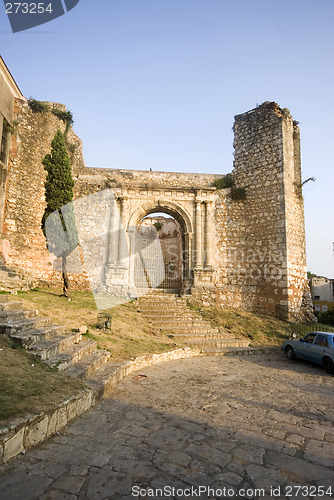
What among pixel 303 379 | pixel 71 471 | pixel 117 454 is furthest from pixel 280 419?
pixel 303 379

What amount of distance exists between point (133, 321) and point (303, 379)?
5333mm

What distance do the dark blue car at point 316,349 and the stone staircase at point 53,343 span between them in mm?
5286

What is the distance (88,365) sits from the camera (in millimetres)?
5023

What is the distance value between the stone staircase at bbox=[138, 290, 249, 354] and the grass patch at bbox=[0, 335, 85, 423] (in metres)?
5.79

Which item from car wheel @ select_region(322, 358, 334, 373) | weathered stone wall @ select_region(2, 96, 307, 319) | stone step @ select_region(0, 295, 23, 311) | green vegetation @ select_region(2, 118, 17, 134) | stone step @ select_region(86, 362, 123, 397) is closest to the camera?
stone step @ select_region(86, 362, 123, 397)

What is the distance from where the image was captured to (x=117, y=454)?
2.85 m

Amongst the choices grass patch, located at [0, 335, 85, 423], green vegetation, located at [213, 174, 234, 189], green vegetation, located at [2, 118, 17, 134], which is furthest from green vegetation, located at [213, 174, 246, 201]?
grass patch, located at [0, 335, 85, 423]

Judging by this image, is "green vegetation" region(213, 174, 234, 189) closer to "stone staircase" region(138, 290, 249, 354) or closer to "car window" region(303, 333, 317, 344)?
"stone staircase" region(138, 290, 249, 354)

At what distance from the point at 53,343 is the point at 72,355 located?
0.37 metres

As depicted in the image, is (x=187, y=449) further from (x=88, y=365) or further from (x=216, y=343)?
(x=216, y=343)

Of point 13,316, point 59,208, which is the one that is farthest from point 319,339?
point 59,208

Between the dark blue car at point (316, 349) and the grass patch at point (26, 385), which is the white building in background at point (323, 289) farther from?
the grass patch at point (26, 385)

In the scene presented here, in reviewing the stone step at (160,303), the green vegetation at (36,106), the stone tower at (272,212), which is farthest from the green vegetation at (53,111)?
the stone step at (160,303)

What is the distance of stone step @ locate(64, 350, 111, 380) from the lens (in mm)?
4554
